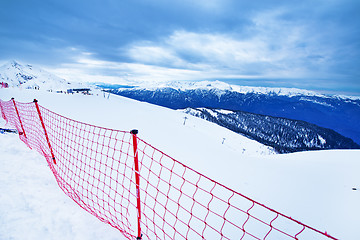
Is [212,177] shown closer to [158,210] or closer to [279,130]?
[158,210]

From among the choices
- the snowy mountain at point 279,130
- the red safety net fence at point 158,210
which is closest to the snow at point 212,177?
the red safety net fence at point 158,210

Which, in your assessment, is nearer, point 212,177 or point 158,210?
point 158,210

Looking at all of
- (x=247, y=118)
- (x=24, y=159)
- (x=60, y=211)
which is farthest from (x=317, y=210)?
(x=247, y=118)

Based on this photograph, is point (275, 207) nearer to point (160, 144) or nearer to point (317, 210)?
point (317, 210)

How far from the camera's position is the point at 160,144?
37.9ft

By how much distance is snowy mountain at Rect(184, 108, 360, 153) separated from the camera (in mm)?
150512

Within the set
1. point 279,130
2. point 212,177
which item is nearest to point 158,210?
point 212,177

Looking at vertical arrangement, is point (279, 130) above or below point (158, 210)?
below

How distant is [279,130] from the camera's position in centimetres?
16725

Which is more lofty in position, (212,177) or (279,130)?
(212,177)

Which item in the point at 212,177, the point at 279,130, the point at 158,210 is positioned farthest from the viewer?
the point at 279,130

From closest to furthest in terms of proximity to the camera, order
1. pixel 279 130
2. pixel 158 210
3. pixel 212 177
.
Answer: pixel 158 210 → pixel 212 177 → pixel 279 130

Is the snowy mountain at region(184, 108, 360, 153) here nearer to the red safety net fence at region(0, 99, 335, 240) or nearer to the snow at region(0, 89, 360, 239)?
the snow at region(0, 89, 360, 239)

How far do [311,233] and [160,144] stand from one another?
8.67 m
